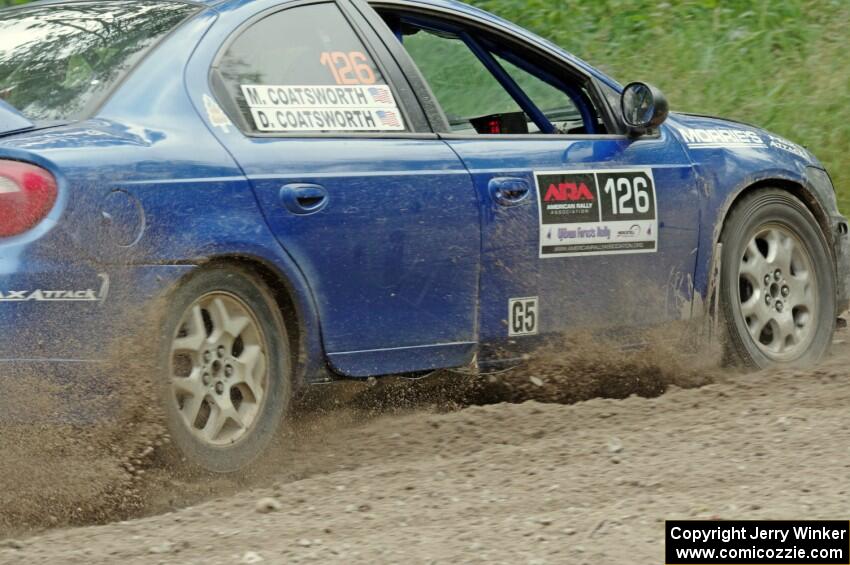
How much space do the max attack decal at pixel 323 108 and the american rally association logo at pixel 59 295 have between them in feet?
2.80

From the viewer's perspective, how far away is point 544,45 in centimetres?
623

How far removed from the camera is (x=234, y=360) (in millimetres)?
4914

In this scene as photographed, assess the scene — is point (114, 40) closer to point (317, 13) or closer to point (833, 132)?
point (317, 13)

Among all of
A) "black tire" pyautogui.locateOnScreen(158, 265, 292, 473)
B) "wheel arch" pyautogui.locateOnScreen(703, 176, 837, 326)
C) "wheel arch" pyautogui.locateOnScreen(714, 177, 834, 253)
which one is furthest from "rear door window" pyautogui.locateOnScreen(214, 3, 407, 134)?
"wheel arch" pyautogui.locateOnScreen(714, 177, 834, 253)

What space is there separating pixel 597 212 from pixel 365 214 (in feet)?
3.68

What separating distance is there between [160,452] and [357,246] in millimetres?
974

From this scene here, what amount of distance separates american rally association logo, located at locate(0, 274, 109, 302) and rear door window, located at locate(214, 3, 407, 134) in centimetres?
81

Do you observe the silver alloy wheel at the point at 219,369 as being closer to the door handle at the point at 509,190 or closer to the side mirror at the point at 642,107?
the door handle at the point at 509,190

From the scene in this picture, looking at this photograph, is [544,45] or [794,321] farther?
[794,321]

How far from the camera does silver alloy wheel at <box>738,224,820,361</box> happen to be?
662 centimetres

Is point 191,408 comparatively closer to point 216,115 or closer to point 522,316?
point 216,115

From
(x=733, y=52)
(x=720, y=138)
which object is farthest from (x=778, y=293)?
(x=733, y=52)

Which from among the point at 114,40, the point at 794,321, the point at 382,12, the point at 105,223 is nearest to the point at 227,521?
the point at 105,223

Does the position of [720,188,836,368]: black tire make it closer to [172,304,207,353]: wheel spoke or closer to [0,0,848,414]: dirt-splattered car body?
[0,0,848,414]: dirt-splattered car body
